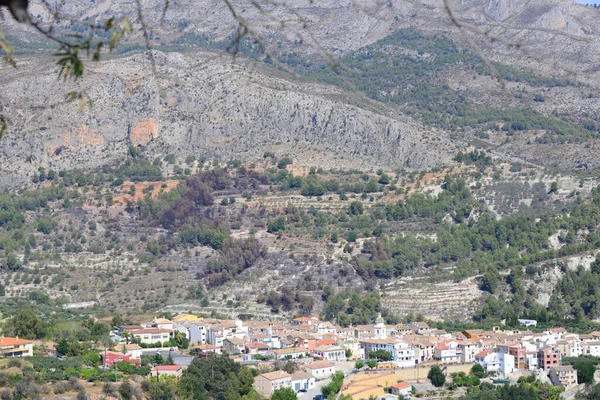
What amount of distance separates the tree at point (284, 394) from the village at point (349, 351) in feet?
2.45

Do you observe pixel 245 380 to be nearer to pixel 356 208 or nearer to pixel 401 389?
pixel 401 389

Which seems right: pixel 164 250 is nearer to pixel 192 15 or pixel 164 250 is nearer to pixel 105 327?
pixel 105 327

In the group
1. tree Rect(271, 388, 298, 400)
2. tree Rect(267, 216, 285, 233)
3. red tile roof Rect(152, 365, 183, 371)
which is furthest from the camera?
tree Rect(267, 216, 285, 233)

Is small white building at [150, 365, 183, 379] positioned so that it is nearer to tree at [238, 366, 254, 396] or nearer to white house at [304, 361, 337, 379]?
tree at [238, 366, 254, 396]

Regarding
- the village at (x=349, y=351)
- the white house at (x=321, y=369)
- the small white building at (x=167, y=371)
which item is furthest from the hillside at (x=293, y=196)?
the small white building at (x=167, y=371)

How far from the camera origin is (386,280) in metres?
70.9

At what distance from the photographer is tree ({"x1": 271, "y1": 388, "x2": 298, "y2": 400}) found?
139ft

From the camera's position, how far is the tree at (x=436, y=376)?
4834 centimetres

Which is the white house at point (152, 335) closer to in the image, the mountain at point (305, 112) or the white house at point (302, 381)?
the white house at point (302, 381)

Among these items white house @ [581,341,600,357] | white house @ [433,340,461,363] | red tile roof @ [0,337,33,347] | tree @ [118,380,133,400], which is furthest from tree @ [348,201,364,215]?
tree @ [118,380,133,400]

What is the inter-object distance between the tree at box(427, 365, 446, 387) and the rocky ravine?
39.8 m

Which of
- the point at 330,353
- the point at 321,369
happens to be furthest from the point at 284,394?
the point at 330,353

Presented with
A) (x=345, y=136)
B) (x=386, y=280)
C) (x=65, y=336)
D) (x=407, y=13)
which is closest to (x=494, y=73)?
(x=65, y=336)

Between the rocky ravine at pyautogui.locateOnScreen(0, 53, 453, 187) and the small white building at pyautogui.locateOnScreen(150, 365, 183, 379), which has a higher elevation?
the rocky ravine at pyautogui.locateOnScreen(0, 53, 453, 187)
